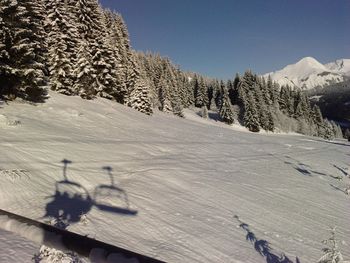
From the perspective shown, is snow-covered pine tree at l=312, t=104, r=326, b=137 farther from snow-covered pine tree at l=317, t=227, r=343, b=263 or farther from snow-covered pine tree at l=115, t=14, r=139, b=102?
snow-covered pine tree at l=317, t=227, r=343, b=263

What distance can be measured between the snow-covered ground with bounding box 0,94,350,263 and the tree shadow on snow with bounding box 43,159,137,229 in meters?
0.03

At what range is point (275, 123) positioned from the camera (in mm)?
88562

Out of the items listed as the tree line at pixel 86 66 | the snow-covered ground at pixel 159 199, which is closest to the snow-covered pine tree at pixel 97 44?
the tree line at pixel 86 66

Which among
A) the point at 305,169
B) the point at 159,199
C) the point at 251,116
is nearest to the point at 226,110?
the point at 251,116

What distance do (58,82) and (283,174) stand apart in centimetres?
2392

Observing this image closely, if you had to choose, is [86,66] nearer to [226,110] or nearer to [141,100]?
[141,100]

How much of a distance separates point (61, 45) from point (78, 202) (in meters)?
28.9

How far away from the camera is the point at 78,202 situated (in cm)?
820

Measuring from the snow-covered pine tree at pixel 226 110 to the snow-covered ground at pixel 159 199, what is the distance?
62.5m

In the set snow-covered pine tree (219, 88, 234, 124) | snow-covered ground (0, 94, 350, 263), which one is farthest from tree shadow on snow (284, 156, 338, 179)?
snow-covered pine tree (219, 88, 234, 124)

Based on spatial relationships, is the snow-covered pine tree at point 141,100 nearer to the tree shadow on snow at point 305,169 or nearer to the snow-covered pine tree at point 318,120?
the tree shadow on snow at point 305,169

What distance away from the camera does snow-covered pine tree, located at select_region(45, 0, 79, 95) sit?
33.7 m

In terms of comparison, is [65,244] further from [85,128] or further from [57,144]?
[85,128]

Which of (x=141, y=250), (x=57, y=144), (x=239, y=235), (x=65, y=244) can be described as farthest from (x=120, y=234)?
(x=57, y=144)
